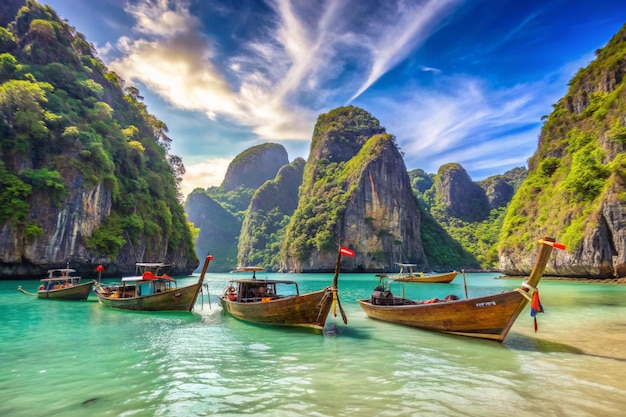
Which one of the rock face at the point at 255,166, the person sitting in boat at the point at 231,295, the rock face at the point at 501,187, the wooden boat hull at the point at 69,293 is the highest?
the rock face at the point at 255,166

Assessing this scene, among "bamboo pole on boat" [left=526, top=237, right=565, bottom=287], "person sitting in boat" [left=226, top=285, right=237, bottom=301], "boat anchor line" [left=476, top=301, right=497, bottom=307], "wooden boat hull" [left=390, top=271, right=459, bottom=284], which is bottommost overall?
"wooden boat hull" [left=390, top=271, right=459, bottom=284]

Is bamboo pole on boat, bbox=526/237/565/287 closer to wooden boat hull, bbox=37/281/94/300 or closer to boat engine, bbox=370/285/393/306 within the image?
boat engine, bbox=370/285/393/306

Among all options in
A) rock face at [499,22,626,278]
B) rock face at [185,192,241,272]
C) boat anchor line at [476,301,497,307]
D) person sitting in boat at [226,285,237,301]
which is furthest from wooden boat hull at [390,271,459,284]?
rock face at [185,192,241,272]

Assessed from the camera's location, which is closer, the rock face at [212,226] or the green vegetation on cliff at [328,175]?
the green vegetation on cliff at [328,175]

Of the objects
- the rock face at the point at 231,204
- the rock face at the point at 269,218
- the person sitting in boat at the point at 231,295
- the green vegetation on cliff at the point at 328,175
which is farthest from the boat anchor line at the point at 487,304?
the rock face at the point at 231,204

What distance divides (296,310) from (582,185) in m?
42.8

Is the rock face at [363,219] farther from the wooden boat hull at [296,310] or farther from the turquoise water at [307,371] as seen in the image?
the turquoise water at [307,371]

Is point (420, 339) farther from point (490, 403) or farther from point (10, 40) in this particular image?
point (10, 40)

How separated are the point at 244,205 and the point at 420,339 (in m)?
177

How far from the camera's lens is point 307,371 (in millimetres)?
7566

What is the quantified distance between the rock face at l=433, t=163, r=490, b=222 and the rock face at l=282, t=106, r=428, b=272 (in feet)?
152

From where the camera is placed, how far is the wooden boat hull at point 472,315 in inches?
377

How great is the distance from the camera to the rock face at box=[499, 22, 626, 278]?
115ft

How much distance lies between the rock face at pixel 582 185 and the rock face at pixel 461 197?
67.4 metres
